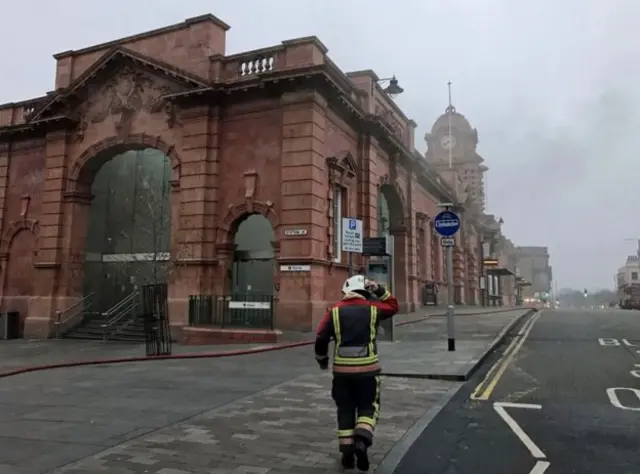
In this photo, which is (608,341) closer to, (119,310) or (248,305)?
(248,305)

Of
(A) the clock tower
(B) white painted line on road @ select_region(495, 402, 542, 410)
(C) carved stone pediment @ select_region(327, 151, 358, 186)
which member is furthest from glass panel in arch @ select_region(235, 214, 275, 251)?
(A) the clock tower

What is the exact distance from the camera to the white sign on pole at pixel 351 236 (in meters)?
12.8

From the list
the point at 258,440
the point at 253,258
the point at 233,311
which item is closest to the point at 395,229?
the point at 253,258

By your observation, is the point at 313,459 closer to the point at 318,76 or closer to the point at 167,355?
the point at 167,355

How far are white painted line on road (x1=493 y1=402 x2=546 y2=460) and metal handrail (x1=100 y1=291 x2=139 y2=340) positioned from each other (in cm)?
1693

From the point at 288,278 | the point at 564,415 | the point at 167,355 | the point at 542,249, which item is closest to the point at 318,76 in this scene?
the point at 288,278

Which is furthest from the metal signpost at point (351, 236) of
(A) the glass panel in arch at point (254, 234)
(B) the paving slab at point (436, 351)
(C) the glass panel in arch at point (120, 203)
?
(C) the glass panel in arch at point (120, 203)

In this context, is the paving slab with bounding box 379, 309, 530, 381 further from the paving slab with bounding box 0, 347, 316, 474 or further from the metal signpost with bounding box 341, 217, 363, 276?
the metal signpost with bounding box 341, 217, 363, 276

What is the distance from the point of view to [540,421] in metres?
6.84

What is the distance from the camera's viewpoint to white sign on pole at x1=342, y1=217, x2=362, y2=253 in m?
12.8

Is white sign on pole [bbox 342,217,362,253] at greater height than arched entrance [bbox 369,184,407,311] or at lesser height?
lesser

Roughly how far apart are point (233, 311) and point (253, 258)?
10.2ft

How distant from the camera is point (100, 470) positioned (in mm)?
4918

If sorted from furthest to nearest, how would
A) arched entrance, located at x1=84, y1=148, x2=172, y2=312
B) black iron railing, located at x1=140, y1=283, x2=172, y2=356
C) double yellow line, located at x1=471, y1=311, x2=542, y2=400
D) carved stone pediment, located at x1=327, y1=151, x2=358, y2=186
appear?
Answer: arched entrance, located at x1=84, y1=148, x2=172, y2=312 → carved stone pediment, located at x1=327, y1=151, x2=358, y2=186 → black iron railing, located at x1=140, y1=283, x2=172, y2=356 → double yellow line, located at x1=471, y1=311, x2=542, y2=400
